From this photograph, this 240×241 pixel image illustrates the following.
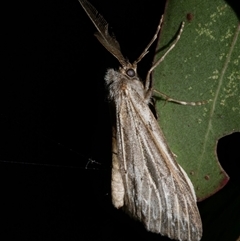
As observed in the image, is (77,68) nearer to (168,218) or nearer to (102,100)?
(102,100)

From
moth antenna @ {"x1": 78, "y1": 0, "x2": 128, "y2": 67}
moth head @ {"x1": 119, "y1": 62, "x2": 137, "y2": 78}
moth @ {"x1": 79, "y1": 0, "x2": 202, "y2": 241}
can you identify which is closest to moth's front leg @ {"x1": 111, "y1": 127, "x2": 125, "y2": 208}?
moth @ {"x1": 79, "y1": 0, "x2": 202, "y2": 241}

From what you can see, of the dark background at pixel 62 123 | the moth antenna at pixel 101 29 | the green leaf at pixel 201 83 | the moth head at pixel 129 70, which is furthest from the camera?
the moth head at pixel 129 70

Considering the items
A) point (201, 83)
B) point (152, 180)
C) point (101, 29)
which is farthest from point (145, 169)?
point (101, 29)

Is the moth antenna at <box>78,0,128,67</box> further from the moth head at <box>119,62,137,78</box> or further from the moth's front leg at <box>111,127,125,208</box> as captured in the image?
the moth's front leg at <box>111,127,125,208</box>

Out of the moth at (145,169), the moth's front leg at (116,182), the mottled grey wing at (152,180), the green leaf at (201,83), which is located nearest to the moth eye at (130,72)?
the moth at (145,169)

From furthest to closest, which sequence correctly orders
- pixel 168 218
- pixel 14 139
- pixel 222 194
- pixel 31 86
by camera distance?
1. pixel 14 139
2. pixel 31 86
3. pixel 168 218
4. pixel 222 194

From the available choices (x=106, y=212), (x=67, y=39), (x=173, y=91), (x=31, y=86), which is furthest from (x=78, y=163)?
(x=173, y=91)

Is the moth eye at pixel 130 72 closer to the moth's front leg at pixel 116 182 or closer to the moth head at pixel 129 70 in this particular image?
the moth head at pixel 129 70

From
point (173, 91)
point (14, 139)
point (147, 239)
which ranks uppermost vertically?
point (173, 91)
